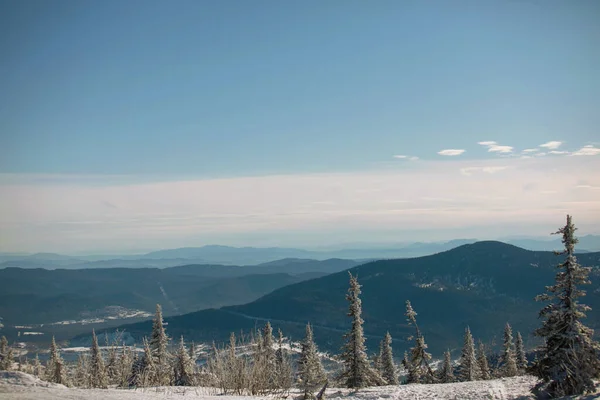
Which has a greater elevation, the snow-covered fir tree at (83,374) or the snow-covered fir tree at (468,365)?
the snow-covered fir tree at (83,374)

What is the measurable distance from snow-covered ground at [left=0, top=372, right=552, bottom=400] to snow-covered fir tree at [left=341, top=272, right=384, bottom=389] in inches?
573

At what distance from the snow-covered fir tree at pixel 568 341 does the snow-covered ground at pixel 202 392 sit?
59.3 inches

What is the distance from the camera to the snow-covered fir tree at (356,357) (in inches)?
1367

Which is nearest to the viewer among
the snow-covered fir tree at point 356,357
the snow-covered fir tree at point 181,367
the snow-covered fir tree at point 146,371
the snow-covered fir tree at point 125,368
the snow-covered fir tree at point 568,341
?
the snow-covered fir tree at point 146,371

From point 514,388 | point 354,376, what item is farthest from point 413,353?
point 514,388

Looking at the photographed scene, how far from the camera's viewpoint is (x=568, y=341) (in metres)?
17.2

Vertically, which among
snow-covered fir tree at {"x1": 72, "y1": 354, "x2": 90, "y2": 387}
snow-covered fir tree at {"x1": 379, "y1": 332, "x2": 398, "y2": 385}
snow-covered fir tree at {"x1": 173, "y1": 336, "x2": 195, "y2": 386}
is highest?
snow-covered fir tree at {"x1": 72, "y1": 354, "x2": 90, "y2": 387}

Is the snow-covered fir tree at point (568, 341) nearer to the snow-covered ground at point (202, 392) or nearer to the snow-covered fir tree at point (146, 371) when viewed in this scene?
the snow-covered ground at point (202, 392)

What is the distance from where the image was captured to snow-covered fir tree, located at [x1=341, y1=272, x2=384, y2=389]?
34719 millimetres

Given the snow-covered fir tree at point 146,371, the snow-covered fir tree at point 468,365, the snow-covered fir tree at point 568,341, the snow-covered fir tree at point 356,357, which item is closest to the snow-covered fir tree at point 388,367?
the snow-covered fir tree at point 468,365

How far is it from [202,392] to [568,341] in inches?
574

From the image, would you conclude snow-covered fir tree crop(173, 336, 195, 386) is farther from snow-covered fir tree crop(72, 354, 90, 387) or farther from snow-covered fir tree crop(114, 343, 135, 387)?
snow-covered fir tree crop(72, 354, 90, 387)

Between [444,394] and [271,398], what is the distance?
908 cm

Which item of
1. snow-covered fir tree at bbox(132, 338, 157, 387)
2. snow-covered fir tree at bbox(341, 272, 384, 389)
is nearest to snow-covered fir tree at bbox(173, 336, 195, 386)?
snow-covered fir tree at bbox(132, 338, 157, 387)
